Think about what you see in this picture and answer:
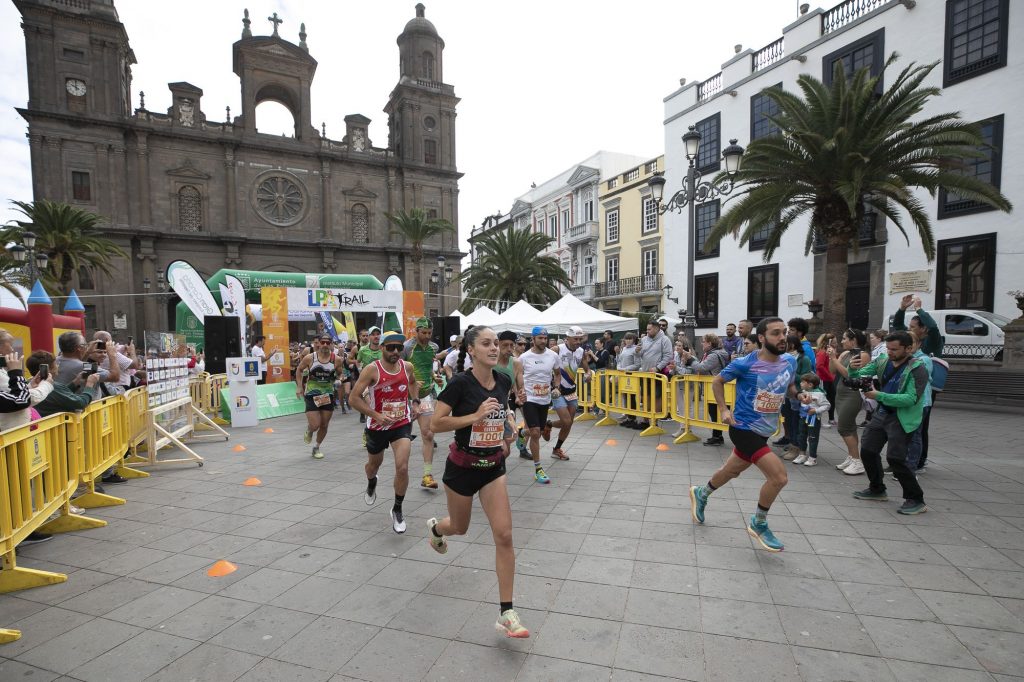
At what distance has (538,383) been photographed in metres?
7.07

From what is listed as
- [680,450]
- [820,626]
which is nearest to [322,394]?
[680,450]

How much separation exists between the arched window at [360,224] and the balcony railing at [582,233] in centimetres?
1781

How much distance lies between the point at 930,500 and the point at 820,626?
3.48 m

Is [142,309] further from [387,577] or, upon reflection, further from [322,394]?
[387,577]

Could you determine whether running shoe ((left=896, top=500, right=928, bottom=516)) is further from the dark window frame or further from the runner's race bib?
the dark window frame

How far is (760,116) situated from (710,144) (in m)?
2.98

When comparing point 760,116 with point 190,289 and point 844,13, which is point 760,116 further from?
point 190,289

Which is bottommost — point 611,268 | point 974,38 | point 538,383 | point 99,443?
point 99,443

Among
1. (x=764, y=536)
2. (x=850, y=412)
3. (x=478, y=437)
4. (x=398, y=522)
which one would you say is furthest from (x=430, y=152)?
(x=478, y=437)

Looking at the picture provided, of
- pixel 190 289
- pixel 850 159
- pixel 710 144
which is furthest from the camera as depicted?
pixel 710 144

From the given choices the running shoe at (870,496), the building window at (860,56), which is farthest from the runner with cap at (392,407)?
the building window at (860,56)

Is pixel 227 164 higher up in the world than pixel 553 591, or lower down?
higher up

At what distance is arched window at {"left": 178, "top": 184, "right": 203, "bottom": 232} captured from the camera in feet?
130

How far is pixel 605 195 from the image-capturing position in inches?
1457
